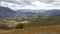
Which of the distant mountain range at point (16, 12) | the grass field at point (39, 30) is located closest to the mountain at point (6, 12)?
the distant mountain range at point (16, 12)

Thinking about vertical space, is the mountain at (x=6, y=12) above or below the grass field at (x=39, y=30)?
above

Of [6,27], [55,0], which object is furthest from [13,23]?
[55,0]

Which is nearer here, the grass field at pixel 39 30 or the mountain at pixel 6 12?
the grass field at pixel 39 30

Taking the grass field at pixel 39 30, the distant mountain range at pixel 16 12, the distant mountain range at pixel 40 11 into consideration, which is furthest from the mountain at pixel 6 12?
the grass field at pixel 39 30

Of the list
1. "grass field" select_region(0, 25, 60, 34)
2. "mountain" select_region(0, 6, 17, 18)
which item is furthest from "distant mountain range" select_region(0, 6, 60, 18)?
"grass field" select_region(0, 25, 60, 34)

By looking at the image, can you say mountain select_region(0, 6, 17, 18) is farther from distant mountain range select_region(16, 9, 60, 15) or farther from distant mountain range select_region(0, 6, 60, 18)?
distant mountain range select_region(16, 9, 60, 15)

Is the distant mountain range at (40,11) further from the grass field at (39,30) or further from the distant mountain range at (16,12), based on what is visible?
the grass field at (39,30)

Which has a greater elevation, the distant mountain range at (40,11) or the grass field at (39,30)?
the distant mountain range at (40,11)

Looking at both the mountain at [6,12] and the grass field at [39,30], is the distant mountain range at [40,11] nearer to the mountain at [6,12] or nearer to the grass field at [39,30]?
the mountain at [6,12]

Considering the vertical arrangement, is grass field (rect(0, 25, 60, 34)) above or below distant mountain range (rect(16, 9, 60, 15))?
below

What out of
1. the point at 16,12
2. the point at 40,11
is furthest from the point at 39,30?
the point at 16,12

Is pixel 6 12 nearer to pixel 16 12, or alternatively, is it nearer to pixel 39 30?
pixel 16 12

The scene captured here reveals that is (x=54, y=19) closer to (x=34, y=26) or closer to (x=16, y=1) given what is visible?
(x=34, y=26)
